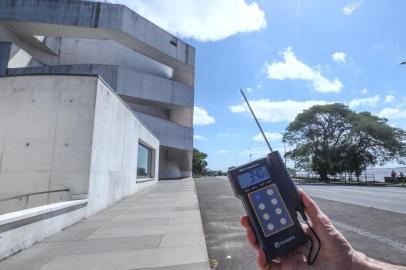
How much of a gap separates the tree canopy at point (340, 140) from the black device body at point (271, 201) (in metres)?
43.6

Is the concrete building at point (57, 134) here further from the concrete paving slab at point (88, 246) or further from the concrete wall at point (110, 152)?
the concrete paving slab at point (88, 246)

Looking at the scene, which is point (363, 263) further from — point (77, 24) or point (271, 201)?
point (77, 24)

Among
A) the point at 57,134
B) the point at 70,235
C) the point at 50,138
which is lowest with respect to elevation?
the point at 70,235

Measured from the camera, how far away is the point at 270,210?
5.27 ft

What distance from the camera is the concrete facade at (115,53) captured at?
75.2 ft

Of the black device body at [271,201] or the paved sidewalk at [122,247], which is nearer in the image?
the black device body at [271,201]

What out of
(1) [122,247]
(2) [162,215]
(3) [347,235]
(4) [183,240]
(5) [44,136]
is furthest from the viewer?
(2) [162,215]

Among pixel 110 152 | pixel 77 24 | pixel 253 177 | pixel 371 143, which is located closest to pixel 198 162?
pixel 371 143

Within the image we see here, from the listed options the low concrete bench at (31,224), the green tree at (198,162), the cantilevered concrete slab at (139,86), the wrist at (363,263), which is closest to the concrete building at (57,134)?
the low concrete bench at (31,224)

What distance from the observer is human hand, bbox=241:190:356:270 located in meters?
1.50

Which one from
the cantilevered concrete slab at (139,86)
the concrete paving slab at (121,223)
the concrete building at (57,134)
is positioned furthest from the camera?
the cantilevered concrete slab at (139,86)

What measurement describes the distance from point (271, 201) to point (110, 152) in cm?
899

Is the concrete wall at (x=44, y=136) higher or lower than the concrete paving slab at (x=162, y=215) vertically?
higher

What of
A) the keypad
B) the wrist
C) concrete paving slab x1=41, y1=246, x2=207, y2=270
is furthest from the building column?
the wrist
